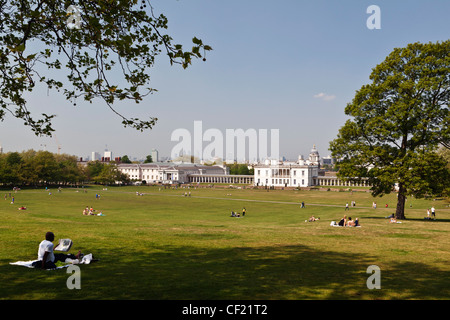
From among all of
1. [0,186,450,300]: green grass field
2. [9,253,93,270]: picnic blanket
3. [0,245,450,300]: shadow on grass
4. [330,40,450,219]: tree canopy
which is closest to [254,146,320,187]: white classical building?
[330,40,450,219]: tree canopy

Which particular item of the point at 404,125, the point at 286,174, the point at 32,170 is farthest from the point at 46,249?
the point at 286,174

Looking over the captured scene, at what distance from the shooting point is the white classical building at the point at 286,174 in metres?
167

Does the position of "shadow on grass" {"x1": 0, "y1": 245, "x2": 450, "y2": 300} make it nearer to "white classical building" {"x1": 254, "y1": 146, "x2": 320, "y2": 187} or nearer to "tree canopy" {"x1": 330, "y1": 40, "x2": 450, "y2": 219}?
"tree canopy" {"x1": 330, "y1": 40, "x2": 450, "y2": 219}

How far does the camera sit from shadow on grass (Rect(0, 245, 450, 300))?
745cm

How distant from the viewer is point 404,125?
27359 millimetres

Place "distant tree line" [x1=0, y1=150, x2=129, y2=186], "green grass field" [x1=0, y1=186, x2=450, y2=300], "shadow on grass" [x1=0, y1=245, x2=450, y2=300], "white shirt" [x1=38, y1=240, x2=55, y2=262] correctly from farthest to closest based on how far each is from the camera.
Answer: "distant tree line" [x1=0, y1=150, x2=129, y2=186] < "white shirt" [x1=38, y1=240, x2=55, y2=262] < "green grass field" [x1=0, y1=186, x2=450, y2=300] < "shadow on grass" [x1=0, y1=245, x2=450, y2=300]

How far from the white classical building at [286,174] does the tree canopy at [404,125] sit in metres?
139

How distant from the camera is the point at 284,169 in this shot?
569 ft

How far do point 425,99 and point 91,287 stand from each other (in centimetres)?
2785

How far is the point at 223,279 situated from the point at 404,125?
23815mm

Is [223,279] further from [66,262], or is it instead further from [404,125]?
[404,125]

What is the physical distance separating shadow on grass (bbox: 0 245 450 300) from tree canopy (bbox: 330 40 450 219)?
57.4ft
